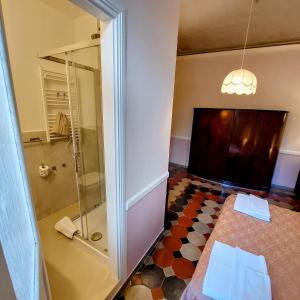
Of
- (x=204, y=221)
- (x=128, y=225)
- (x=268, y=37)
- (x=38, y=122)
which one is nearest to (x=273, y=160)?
(x=204, y=221)

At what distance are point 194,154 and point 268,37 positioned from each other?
2499mm

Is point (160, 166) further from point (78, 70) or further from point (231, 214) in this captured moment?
point (78, 70)

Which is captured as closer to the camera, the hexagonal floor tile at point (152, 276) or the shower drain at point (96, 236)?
the hexagonal floor tile at point (152, 276)

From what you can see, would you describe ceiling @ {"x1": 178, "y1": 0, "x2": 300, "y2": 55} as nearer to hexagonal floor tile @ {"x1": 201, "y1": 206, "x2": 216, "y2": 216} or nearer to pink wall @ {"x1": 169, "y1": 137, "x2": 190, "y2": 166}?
pink wall @ {"x1": 169, "y1": 137, "x2": 190, "y2": 166}

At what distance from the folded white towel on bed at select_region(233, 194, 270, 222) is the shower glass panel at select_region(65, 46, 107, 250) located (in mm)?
1419

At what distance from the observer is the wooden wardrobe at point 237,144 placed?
310 centimetres

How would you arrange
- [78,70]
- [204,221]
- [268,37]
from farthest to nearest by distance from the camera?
[268,37]
[204,221]
[78,70]

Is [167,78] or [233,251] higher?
[167,78]

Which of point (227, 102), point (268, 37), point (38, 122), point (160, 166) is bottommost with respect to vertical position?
point (160, 166)

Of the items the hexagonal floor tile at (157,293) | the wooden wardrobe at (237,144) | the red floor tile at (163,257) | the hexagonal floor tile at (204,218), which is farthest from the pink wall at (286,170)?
the hexagonal floor tile at (157,293)

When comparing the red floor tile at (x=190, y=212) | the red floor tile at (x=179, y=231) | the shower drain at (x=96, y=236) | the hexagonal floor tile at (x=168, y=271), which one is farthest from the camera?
the red floor tile at (x=190, y=212)

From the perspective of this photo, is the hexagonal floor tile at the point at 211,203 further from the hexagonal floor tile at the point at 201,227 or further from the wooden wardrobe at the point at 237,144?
the wooden wardrobe at the point at 237,144

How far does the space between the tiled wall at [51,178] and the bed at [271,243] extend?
2.06m

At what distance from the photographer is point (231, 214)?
1539mm
